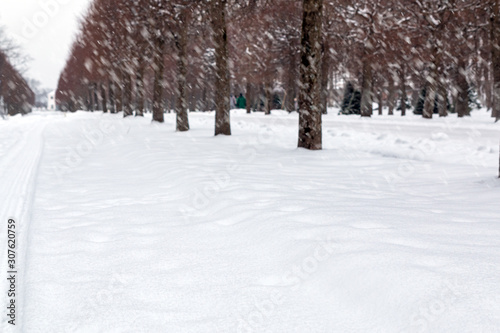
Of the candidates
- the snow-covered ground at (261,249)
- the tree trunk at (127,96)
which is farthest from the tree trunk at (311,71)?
the tree trunk at (127,96)

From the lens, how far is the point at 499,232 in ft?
12.2

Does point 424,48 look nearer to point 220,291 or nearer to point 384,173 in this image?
point 384,173

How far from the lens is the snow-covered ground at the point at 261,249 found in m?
2.61

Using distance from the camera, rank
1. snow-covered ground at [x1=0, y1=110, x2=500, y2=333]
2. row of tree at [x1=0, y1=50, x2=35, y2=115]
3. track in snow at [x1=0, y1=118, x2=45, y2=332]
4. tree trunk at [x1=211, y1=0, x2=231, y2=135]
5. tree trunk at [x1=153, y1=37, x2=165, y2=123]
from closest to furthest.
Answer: snow-covered ground at [x1=0, y1=110, x2=500, y2=333], track in snow at [x1=0, y1=118, x2=45, y2=332], tree trunk at [x1=211, y1=0, x2=231, y2=135], tree trunk at [x1=153, y1=37, x2=165, y2=123], row of tree at [x1=0, y1=50, x2=35, y2=115]

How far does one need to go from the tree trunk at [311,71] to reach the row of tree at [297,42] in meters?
0.02

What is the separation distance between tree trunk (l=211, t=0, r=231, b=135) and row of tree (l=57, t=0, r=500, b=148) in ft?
0.10

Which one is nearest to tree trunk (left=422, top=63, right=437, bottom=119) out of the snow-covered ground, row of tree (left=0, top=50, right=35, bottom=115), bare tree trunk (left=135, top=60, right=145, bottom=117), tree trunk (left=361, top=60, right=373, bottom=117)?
tree trunk (left=361, top=60, right=373, bottom=117)

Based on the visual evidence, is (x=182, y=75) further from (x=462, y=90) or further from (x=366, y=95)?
(x=462, y=90)

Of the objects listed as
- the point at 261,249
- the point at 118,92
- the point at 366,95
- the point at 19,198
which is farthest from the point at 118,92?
the point at 261,249

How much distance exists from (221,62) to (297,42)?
14.4 meters

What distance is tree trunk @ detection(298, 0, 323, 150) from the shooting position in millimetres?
9305

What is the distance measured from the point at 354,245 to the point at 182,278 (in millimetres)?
1433

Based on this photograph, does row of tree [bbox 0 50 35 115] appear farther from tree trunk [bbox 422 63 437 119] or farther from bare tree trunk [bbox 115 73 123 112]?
tree trunk [bbox 422 63 437 119]

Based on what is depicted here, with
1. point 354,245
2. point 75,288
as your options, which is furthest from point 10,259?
point 354,245
